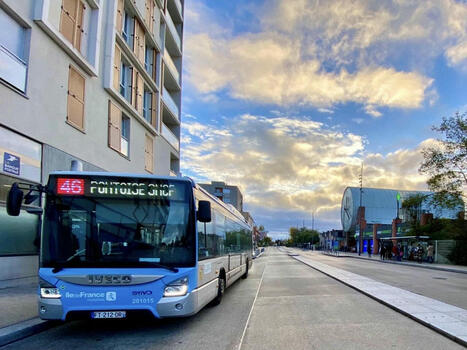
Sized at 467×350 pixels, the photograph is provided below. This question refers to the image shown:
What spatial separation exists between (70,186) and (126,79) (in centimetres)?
1664

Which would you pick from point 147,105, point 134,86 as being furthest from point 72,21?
point 147,105

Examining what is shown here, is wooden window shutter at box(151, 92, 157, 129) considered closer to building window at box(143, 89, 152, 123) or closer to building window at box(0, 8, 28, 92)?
building window at box(143, 89, 152, 123)

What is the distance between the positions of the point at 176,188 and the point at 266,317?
362 cm

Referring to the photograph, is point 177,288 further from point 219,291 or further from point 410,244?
point 410,244

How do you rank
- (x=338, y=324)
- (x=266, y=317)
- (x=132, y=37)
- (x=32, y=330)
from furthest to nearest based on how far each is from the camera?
(x=132, y=37) < (x=266, y=317) < (x=338, y=324) < (x=32, y=330)

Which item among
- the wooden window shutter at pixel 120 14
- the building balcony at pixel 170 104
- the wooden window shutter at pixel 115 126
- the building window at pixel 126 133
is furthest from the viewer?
the building balcony at pixel 170 104

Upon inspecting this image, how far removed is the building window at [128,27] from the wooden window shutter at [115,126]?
14.9 feet

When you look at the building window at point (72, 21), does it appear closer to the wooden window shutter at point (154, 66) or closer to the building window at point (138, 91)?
the building window at point (138, 91)

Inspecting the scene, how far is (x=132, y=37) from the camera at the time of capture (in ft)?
75.0

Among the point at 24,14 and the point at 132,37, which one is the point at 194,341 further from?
the point at 132,37

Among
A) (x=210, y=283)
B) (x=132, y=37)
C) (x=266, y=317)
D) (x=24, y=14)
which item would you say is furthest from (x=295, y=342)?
(x=132, y=37)

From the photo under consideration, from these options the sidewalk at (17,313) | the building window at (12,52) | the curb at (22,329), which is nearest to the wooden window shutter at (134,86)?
the building window at (12,52)

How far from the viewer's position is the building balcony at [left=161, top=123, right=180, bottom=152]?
2899cm

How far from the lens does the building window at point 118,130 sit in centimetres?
1970
